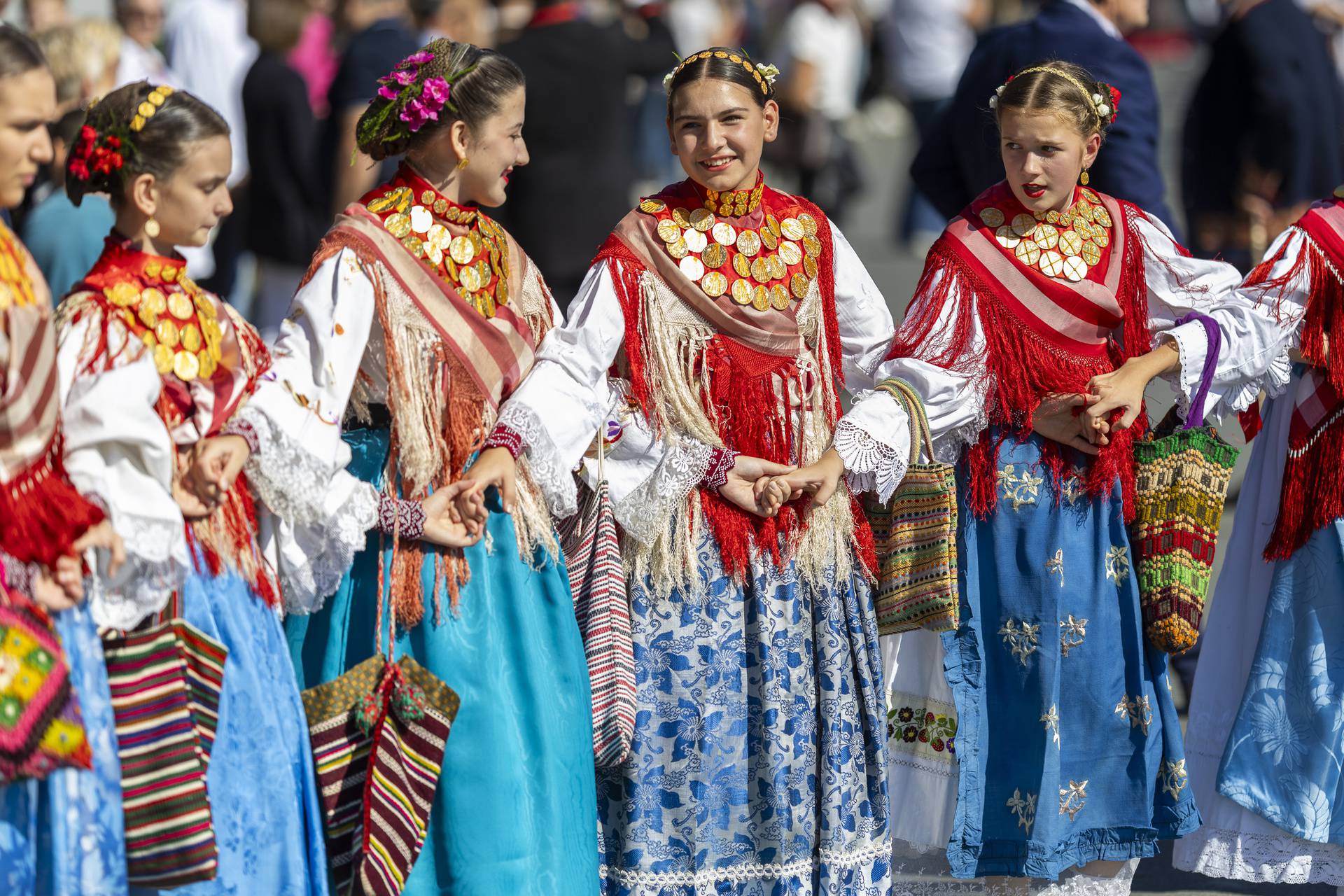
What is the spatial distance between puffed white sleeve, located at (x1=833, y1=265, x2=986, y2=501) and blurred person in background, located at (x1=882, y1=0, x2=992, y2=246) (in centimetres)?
771

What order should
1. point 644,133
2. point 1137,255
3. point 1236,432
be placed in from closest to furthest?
point 1137,255, point 1236,432, point 644,133

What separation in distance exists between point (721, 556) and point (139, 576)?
1.31 m

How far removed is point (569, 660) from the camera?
154 inches

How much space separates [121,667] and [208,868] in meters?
0.39

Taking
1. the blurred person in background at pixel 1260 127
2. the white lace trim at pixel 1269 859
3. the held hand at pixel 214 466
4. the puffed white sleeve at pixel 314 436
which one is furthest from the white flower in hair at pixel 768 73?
the blurred person in background at pixel 1260 127

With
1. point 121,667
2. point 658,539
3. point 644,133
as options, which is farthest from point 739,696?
point 644,133

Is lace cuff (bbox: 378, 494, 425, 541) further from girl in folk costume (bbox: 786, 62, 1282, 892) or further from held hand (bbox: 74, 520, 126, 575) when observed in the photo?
girl in folk costume (bbox: 786, 62, 1282, 892)

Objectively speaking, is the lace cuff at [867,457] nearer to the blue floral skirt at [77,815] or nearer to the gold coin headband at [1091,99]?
the gold coin headband at [1091,99]

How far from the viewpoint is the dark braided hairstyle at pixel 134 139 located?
11.5ft

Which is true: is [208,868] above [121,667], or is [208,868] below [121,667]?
below

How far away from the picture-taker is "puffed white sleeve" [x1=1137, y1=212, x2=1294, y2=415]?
4379 mm

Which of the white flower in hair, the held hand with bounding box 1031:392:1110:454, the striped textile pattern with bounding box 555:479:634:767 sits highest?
the white flower in hair

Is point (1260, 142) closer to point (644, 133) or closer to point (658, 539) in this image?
point (658, 539)

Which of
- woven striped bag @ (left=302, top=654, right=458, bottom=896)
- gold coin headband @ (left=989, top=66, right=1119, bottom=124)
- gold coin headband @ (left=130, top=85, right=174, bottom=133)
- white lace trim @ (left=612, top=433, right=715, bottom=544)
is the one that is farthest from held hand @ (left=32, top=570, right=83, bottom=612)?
gold coin headband @ (left=989, top=66, right=1119, bottom=124)
